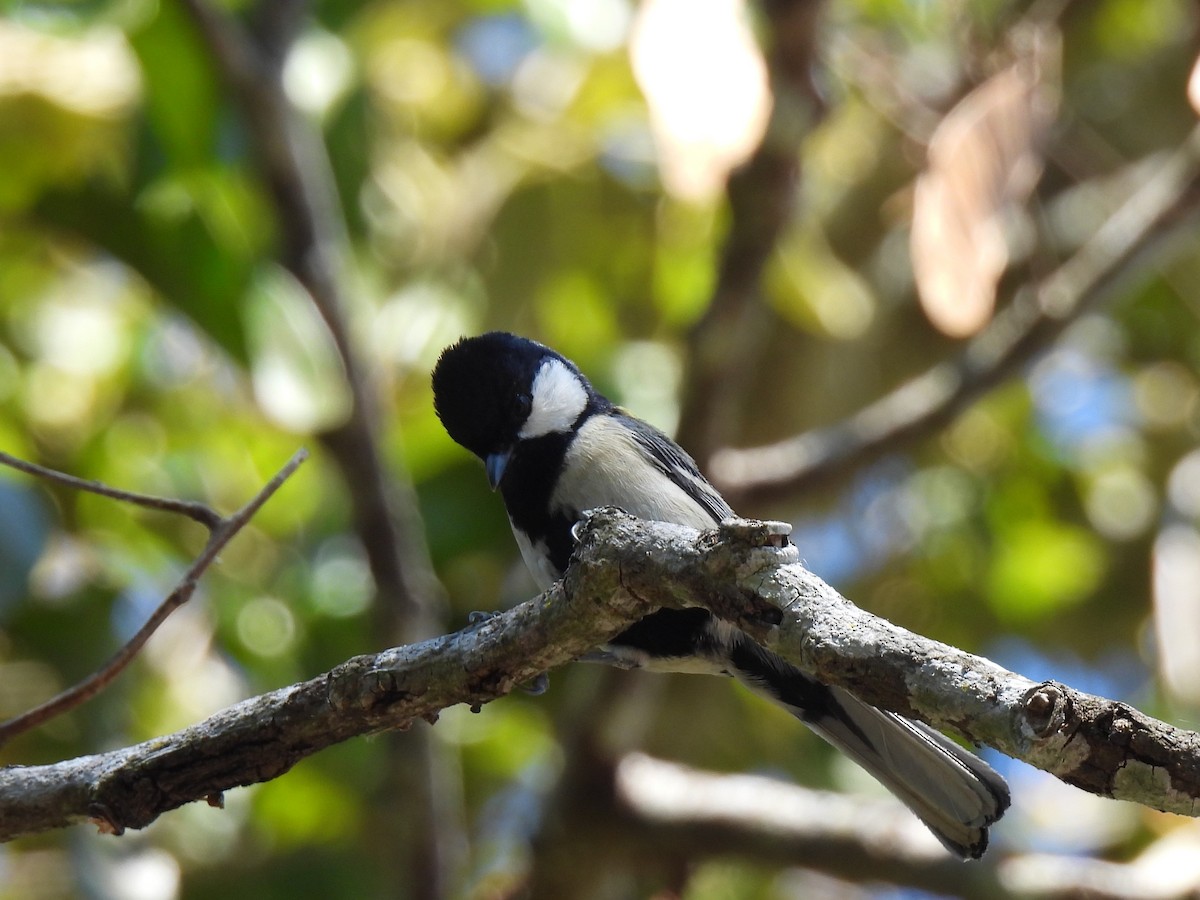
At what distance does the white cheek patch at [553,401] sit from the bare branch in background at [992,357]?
0.69 meters

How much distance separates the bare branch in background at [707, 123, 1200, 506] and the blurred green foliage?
0.16m

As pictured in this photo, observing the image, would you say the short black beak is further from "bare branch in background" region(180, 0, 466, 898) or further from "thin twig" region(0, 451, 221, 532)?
"thin twig" region(0, 451, 221, 532)

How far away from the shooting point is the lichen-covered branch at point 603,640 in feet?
4.27

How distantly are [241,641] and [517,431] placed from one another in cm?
144

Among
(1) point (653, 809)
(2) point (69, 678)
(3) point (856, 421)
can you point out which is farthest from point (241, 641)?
(3) point (856, 421)

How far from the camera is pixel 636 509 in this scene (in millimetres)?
2812

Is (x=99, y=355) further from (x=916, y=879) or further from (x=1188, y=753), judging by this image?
(x=1188, y=753)

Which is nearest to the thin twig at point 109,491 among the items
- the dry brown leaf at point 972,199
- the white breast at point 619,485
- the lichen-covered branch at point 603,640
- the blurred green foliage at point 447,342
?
the lichen-covered branch at point 603,640

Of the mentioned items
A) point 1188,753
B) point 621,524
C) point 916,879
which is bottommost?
point 1188,753

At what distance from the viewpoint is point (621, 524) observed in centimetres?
181

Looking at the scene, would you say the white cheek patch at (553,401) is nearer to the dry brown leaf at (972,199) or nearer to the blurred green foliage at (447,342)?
the blurred green foliage at (447,342)

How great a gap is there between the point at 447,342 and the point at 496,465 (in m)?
1.26

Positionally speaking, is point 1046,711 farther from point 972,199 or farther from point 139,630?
point 972,199

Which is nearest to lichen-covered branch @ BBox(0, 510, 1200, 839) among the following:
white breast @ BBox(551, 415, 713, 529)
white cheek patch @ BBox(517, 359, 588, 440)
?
white breast @ BBox(551, 415, 713, 529)
